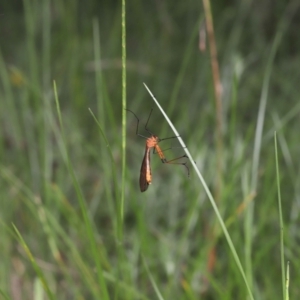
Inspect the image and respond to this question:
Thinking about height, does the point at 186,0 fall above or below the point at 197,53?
above

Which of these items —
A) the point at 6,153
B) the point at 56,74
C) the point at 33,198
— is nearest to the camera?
the point at 33,198

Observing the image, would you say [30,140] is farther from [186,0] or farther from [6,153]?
[186,0]

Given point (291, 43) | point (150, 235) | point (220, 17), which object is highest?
point (220, 17)

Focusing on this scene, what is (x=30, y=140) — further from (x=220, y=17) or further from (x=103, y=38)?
(x=220, y=17)

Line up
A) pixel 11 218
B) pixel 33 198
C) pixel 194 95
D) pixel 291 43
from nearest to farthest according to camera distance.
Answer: pixel 33 198, pixel 11 218, pixel 194 95, pixel 291 43

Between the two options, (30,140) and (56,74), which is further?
(56,74)

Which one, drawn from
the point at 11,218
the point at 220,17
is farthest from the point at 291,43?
the point at 11,218
